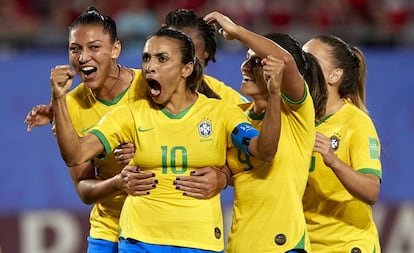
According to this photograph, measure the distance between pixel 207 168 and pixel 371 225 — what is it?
900 mm

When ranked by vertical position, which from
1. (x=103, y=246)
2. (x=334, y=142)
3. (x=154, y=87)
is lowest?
(x=103, y=246)

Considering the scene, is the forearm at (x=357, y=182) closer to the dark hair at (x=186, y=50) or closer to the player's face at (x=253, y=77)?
the player's face at (x=253, y=77)

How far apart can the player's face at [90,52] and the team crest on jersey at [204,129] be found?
2.05 feet

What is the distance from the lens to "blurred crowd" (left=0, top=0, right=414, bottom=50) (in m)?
8.32

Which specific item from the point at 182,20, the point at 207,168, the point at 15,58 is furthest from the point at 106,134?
the point at 15,58

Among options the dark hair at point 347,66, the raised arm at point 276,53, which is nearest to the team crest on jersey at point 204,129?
the raised arm at point 276,53

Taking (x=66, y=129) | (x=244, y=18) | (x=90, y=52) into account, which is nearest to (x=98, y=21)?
(x=90, y=52)

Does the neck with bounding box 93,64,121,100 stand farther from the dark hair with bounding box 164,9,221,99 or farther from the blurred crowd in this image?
the blurred crowd

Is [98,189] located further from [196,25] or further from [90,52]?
[196,25]

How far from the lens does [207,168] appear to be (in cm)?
441

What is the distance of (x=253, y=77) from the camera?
14.7 feet

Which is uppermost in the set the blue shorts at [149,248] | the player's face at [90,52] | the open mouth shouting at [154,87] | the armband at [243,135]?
the player's face at [90,52]

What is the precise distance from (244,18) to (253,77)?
15.3 feet

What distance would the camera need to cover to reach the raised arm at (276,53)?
4.23m
